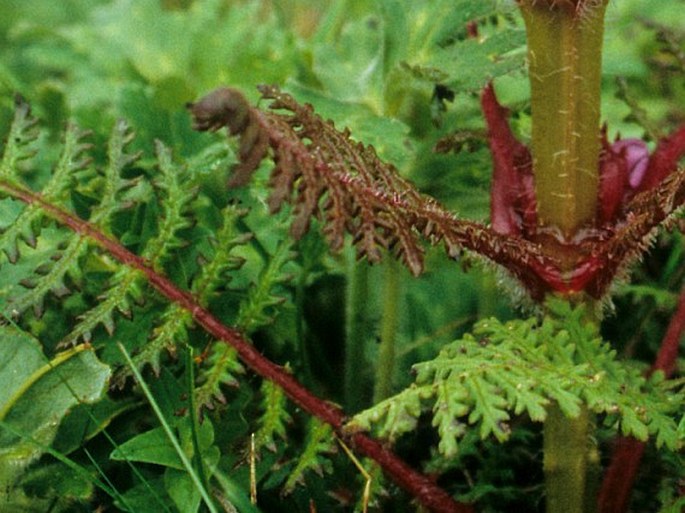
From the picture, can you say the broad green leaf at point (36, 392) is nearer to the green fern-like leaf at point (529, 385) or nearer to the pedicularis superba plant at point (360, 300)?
the pedicularis superba plant at point (360, 300)

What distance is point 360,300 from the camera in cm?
163

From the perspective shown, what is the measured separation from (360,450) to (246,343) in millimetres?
199

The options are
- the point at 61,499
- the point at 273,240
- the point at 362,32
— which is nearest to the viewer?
the point at 61,499

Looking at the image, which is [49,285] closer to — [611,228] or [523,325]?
[523,325]

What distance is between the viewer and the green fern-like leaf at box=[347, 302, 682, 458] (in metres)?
1.06

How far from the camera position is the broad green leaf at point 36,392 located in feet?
4.10

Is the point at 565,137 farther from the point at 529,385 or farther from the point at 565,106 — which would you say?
the point at 529,385

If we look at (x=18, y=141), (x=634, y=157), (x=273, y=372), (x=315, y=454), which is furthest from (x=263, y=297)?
(x=634, y=157)

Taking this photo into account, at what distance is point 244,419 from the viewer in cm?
133

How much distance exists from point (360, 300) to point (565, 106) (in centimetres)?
55

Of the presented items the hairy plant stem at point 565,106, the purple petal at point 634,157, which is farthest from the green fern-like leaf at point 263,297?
the purple petal at point 634,157

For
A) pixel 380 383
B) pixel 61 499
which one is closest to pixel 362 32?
pixel 380 383

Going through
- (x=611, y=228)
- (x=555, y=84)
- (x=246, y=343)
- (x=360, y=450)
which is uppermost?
(x=555, y=84)

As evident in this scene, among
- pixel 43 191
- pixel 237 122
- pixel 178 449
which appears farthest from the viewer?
pixel 43 191
